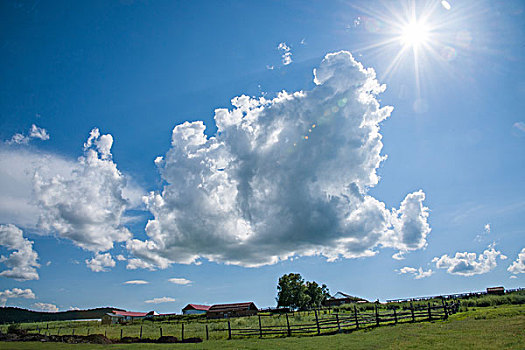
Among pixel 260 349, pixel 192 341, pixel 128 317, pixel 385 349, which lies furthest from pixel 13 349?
pixel 128 317

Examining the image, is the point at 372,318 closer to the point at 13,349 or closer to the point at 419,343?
the point at 419,343

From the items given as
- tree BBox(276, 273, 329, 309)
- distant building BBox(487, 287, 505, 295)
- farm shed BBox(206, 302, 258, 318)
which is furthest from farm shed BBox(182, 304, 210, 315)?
distant building BBox(487, 287, 505, 295)

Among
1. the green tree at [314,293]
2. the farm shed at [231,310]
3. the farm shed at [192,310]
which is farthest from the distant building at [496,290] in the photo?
the farm shed at [192,310]

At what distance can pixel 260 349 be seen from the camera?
2273cm

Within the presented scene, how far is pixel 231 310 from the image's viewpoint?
10125cm

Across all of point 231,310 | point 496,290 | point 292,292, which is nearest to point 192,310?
point 231,310

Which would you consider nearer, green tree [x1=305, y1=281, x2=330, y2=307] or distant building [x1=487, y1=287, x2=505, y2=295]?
distant building [x1=487, y1=287, x2=505, y2=295]

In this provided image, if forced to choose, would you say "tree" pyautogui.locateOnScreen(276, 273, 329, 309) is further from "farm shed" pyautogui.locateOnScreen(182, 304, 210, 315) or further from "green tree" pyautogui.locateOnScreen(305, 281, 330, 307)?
"farm shed" pyautogui.locateOnScreen(182, 304, 210, 315)

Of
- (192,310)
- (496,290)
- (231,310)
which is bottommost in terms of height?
(192,310)

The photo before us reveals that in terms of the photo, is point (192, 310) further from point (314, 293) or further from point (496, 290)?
point (496, 290)

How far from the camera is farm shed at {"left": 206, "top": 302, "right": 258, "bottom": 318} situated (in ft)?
313

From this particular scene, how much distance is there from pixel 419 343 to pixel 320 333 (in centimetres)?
1407

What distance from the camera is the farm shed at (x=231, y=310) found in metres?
95.4

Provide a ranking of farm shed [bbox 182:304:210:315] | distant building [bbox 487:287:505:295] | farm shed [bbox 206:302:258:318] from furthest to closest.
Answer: farm shed [bbox 182:304:210:315], farm shed [bbox 206:302:258:318], distant building [bbox 487:287:505:295]
